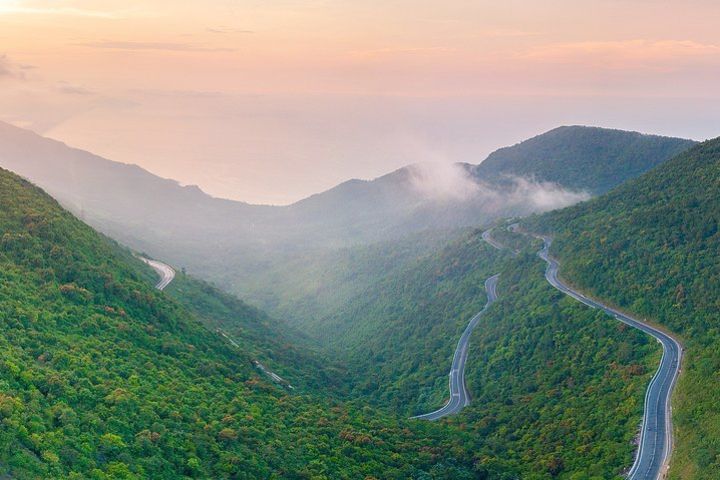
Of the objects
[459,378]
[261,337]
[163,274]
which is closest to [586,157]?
[459,378]

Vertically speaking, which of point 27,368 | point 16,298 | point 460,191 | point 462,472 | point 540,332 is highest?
point 460,191

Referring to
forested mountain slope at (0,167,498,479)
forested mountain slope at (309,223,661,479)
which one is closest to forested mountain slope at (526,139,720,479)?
forested mountain slope at (309,223,661,479)

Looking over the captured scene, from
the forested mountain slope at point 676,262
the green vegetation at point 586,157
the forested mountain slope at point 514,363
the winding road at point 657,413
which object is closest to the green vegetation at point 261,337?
the forested mountain slope at point 514,363

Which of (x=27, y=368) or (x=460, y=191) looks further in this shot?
(x=460, y=191)

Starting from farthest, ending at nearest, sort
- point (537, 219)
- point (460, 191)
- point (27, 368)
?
point (460, 191) < point (537, 219) < point (27, 368)

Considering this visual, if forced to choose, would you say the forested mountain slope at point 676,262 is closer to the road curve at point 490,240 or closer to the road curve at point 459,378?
the road curve at point 459,378

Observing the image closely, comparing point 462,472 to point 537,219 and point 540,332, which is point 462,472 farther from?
point 537,219

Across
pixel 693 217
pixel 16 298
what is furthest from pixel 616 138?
pixel 16 298
